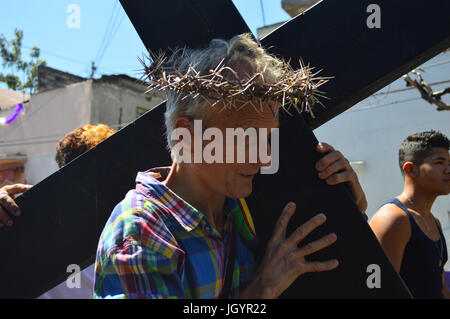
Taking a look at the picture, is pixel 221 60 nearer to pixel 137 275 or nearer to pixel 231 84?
pixel 231 84

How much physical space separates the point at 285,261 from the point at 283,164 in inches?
11.2

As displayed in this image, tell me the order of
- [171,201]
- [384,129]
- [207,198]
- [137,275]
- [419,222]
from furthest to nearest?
[384,129] → [419,222] → [207,198] → [171,201] → [137,275]

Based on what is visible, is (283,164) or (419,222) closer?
(283,164)

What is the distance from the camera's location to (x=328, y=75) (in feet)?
4.42

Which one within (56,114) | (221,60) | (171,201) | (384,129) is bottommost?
(171,201)

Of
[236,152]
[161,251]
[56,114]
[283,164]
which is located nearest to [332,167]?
[283,164]

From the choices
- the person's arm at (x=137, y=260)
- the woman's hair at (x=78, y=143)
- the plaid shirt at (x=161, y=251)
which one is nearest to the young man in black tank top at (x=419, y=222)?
the plaid shirt at (x=161, y=251)

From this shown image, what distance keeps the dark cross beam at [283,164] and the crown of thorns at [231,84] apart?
10 centimetres

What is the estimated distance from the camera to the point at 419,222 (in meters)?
2.47

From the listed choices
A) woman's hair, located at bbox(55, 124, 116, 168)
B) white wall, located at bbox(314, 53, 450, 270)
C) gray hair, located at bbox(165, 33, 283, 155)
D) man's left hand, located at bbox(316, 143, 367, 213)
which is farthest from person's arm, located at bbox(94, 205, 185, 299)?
white wall, located at bbox(314, 53, 450, 270)

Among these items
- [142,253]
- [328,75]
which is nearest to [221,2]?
[328,75]

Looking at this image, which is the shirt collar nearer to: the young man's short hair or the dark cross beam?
the dark cross beam

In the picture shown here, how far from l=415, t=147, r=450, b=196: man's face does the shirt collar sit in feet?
6.43

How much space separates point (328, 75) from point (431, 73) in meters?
11.0
